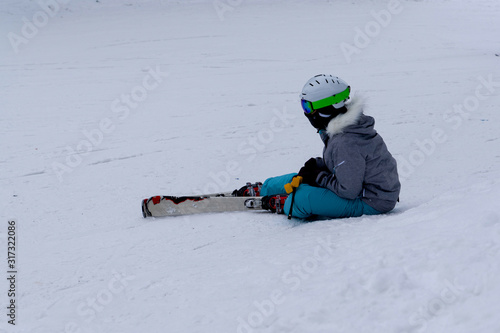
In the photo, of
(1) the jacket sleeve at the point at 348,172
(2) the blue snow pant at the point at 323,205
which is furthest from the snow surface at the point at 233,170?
(1) the jacket sleeve at the point at 348,172

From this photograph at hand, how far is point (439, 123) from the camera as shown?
7.14m

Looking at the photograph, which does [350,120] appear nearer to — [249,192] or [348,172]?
[348,172]

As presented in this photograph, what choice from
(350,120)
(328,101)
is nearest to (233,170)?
(328,101)

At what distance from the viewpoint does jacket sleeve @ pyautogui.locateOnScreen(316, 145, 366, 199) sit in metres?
3.70

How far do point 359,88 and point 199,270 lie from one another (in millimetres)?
6489

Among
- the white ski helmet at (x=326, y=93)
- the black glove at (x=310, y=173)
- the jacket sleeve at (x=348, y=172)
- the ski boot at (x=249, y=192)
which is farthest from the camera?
the ski boot at (x=249, y=192)

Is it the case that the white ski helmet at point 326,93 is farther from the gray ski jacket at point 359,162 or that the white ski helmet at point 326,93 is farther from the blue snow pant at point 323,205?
the blue snow pant at point 323,205

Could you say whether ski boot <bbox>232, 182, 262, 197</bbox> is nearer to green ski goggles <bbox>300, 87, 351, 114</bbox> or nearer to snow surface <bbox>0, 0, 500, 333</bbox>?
snow surface <bbox>0, 0, 500, 333</bbox>

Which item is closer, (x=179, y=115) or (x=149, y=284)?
(x=149, y=284)

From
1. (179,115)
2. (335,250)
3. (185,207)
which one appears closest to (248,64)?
(179,115)

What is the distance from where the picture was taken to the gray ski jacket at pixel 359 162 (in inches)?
147

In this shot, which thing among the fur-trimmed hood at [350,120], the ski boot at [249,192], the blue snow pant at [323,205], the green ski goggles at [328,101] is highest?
the green ski goggles at [328,101]

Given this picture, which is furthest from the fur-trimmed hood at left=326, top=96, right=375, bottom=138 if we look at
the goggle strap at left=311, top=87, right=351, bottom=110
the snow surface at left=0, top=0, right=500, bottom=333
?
the snow surface at left=0, top=0, right=500, bottom=333

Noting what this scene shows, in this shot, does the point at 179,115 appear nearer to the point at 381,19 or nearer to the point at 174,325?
the point at 174,325
